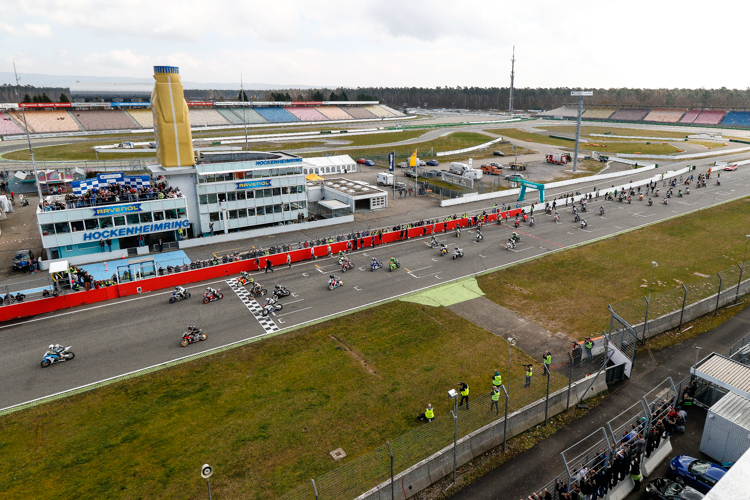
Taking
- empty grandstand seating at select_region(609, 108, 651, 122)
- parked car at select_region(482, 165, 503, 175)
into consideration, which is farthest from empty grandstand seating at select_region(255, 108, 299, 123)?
empty grandstand seating at select_region(609, 108, 651, 122)

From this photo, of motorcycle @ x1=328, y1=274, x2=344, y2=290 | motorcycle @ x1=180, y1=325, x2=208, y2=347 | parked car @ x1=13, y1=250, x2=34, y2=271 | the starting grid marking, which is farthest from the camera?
parked car @ x1=13, y1=250, x2=34, y2=271

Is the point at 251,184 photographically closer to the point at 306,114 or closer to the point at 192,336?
the point at 192,336

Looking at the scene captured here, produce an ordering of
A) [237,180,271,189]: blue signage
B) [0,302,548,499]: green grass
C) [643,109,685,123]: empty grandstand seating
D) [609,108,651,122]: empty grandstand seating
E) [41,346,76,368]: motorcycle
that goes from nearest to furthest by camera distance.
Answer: [0,302,548,499]: green grass < [41,346,76,368]: motorcycle < [237,180,271,189]: blue signage < [643,109,685,123]: empty grandstand seating < [609,108,651,122]: empty grandstand seating

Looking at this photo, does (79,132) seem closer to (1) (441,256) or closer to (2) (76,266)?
(2) (76,266)

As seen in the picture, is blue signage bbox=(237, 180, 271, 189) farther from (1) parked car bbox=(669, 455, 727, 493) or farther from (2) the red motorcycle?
(1) parked car bbox=(669, 455, 727, 493)

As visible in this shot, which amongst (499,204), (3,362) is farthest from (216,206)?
(499,204)

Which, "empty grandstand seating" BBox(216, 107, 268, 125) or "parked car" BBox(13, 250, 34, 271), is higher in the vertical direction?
"empty grandstand seating" BBox(216, 107, 268, 125)

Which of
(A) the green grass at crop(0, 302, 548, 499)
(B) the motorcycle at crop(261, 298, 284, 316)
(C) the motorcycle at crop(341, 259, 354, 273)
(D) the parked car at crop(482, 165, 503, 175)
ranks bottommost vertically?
(A) the green grass at crop(0, 302, 548, 499)

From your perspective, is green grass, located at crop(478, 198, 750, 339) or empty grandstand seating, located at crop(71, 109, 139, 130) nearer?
green grass, located at crop(478, 198, 750, 339)
